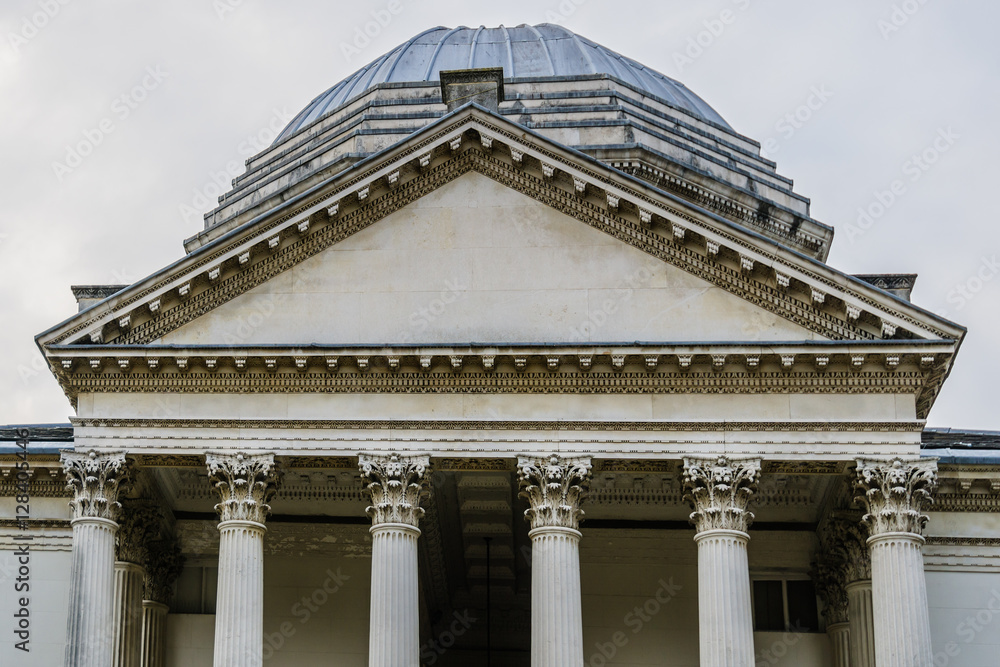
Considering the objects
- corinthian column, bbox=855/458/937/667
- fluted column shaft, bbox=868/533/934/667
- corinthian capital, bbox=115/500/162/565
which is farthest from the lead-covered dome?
fluted column shaft, bbox=868/533/934/667

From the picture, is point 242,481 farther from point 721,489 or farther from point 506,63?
point 506,63

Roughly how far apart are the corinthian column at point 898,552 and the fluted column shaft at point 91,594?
14.1 m

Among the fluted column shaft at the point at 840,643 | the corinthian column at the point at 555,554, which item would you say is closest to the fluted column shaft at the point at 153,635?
the corinthian column at the point at 555,554

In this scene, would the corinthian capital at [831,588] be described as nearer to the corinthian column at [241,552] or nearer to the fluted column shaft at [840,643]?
the fluted column shaft at [840,643]

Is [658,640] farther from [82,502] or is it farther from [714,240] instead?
[82,502]

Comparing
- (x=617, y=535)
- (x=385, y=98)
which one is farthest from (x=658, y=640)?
(x=385, y=98)

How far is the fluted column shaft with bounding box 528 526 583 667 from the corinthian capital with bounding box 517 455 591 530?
21cm

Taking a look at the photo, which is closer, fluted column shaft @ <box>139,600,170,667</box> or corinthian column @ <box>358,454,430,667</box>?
corinthian column @ <box>358,454,430,667</box>

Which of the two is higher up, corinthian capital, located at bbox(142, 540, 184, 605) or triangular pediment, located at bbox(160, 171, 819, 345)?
triangular pediment, located at bbox(160, 171, 819, 345)

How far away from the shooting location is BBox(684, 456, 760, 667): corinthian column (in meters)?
30.1

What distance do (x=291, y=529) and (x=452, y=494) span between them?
411 cm

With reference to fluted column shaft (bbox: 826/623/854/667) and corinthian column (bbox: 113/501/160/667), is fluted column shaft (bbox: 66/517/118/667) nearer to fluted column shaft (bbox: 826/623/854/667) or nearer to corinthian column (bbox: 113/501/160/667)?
corinthian column (bbox: 113/501/160/667)

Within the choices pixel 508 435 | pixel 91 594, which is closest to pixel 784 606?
pixel 508 435

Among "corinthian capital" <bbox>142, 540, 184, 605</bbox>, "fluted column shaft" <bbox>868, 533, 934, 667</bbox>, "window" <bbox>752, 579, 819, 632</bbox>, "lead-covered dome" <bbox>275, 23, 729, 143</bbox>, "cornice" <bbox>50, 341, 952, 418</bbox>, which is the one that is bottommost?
"fluted column shaft" <bbox>868, 533, 934, 667</bbox>
